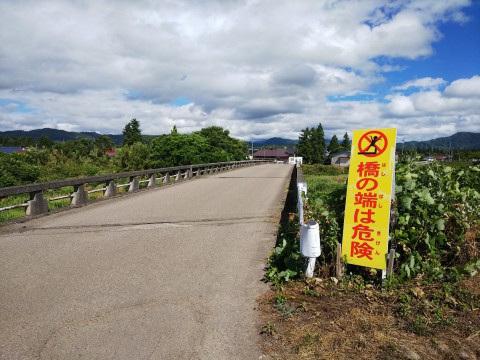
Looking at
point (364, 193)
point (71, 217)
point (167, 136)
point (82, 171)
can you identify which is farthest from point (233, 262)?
point (167, 136)

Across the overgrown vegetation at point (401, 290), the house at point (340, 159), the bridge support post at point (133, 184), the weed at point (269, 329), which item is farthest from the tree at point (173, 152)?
the house at point (340, 159)

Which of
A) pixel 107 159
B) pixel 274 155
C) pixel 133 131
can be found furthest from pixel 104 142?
pixel 107 159

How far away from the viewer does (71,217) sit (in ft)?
28.8

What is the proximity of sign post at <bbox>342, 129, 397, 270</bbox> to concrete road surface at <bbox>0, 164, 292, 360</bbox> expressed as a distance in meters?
1.34

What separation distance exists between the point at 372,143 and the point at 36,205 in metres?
8.31

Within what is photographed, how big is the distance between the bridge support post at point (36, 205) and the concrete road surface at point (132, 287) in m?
0.84

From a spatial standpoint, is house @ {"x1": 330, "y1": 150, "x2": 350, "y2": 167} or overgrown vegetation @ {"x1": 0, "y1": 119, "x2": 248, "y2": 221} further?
house @ {"x1": 330, "y1": 150, "x2": 350, "y2": 167}

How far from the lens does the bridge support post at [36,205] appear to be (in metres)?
8.67

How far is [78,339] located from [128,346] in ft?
1.66

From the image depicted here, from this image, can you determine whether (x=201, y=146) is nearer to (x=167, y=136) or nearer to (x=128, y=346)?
(x=167, y=136)

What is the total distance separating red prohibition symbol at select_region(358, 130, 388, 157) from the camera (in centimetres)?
421

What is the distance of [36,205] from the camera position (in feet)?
28.8

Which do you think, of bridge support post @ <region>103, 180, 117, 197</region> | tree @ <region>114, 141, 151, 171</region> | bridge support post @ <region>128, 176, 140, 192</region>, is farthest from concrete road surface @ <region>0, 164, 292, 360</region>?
tree @ <region>114, 141, 151, 171</region>

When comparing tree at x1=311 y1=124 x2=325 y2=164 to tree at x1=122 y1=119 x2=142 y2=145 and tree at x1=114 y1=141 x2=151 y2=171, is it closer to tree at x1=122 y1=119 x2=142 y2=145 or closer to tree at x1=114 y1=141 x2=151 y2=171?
tree at x1=122 y1=119 x2=142 y2=145
